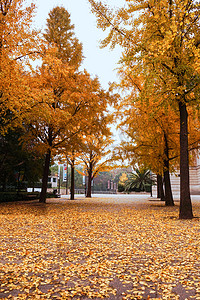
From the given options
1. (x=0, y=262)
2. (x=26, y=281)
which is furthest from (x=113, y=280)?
(x=0, y=262)

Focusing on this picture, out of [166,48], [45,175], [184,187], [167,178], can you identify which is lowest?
[184,187]

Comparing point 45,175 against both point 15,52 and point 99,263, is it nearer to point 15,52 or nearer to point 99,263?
point 15,52

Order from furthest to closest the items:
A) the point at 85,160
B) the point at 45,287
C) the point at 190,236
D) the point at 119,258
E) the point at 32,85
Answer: the point at 85,160 < the point at 32,85 < the point at 190,236 < the point at 119,258 < the point at 45,287

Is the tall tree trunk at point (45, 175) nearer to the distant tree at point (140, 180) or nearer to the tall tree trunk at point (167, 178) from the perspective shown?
the tall tree trunk at point (167, 178)

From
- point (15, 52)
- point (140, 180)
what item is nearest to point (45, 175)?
point (15, 52)

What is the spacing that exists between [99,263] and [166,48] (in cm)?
644

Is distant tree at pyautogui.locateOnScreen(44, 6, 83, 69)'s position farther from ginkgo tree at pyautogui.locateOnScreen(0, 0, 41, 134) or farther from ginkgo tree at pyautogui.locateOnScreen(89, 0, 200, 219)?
ginkgo tree at pyautogui.locateOnScreen(89, 0, 200, 219)

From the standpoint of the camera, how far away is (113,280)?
3213 mm

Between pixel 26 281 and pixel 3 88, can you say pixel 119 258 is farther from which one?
pixel 3 88

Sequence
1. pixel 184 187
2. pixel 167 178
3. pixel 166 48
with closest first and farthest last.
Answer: pixel 166 48
pixel 184 187
pixel 167 178

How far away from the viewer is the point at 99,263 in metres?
3.87

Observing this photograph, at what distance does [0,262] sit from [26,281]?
1039 millimetres

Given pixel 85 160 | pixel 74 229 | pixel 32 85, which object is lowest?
pixel 74 229

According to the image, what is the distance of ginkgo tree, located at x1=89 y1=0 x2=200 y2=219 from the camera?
305 inches
